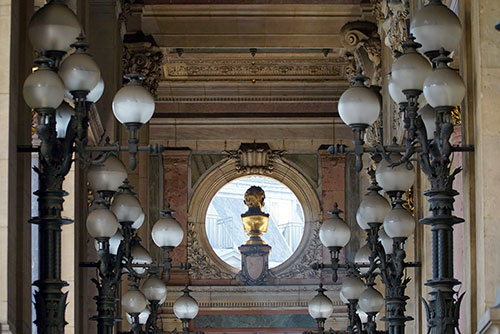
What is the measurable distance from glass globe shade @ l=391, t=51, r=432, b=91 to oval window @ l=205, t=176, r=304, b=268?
23.5 m

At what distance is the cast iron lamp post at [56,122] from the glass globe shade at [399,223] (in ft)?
10.2

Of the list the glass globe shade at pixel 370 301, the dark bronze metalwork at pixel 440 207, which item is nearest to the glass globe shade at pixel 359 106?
the dark bronze metalwork at pixel 440 207

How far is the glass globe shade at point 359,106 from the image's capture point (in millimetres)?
13094

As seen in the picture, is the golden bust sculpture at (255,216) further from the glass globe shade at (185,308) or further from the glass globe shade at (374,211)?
the glass globe shade at (374,211)

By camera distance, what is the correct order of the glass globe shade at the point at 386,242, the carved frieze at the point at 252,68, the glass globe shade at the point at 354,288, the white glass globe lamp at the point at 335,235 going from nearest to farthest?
the glass globe shade at the point at 386,242 → the white glass globe lamp at the point at 335,235 → the glass globe shade at the point at 354,288 → the carved frieze at the point at 252,68

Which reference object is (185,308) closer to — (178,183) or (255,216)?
(178,183)

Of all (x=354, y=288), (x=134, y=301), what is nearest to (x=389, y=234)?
(x=354, y=288)

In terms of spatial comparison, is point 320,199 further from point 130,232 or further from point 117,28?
point 130,232

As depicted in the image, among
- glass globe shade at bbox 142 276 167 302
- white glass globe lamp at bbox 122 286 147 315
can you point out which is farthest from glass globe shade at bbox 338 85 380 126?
glass globe shade at bbox 142 276 167 302

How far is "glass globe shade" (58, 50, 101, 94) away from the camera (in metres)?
12.6

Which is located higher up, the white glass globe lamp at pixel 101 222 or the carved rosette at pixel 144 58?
the carved rosette at pixel 144 58

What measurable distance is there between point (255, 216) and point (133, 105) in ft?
75.4

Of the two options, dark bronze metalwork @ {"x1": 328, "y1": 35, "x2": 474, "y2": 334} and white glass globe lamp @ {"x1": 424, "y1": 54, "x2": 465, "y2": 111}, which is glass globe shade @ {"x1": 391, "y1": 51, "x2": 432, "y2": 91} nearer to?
dark bronze metalwork @ {"x1": 328, "y1": 35, "x2": 474, "y2": 334}

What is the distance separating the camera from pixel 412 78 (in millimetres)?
12734
